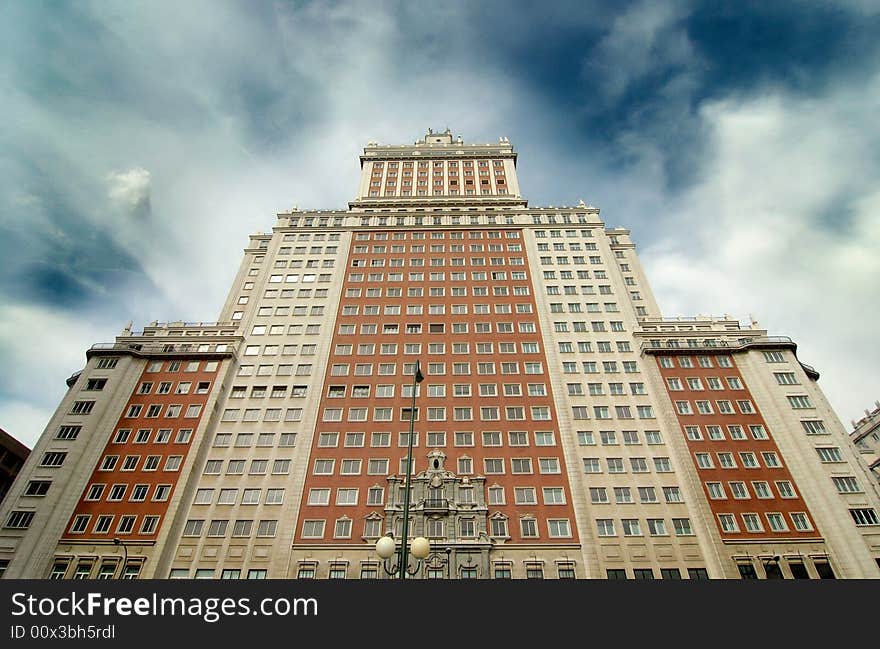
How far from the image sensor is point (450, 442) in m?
54.9

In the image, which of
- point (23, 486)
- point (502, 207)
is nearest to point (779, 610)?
point (23, 486)

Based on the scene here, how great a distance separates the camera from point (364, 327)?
66.5 m

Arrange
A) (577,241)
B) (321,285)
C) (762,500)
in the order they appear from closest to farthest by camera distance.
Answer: (762,500)
(321,285)
(577,241)

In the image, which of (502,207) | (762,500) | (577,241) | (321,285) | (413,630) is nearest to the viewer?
(413,630)

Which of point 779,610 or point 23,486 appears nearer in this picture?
point 779,610

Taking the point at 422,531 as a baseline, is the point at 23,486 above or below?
above

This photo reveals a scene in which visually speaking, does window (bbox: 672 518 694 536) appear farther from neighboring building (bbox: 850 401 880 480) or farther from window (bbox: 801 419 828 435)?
neighboring building (bbox: 850 401 880 480)

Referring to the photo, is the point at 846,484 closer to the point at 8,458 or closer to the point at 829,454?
the point at 829,454

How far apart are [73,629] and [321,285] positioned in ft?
202

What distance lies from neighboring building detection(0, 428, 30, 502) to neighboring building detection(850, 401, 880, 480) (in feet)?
469

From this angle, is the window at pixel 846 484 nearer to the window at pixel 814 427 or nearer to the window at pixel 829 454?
the window at pixel 829 454

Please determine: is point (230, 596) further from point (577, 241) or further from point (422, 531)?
point (577, 241)

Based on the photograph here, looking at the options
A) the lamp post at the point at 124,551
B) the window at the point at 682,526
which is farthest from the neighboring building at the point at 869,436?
the lamp post at the point at 124,551

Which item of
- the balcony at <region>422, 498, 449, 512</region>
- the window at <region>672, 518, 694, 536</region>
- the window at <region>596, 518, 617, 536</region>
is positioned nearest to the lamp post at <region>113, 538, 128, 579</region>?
the balcony at <region>422, 498, 449, 512</region>
